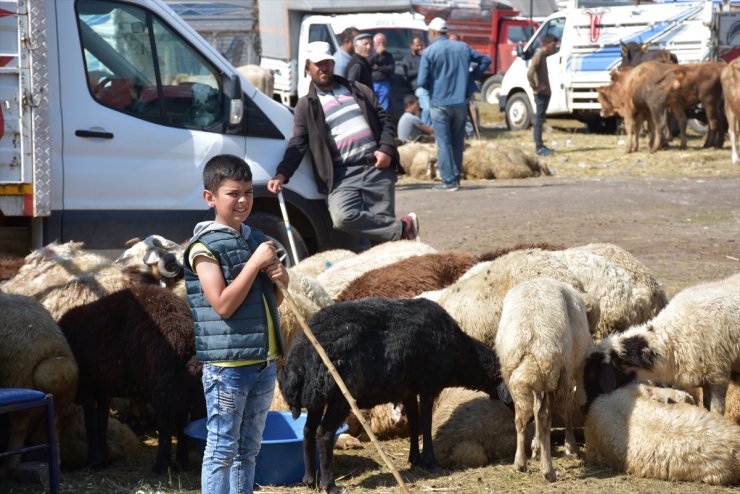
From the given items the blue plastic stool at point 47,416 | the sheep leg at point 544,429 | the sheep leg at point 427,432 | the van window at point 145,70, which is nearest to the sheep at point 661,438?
the sheep leg at point 544,429

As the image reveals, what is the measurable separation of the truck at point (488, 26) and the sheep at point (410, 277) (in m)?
28.7

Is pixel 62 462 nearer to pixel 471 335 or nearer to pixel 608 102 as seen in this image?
pixel 471 335

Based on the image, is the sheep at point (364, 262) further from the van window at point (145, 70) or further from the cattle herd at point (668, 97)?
the cattle herd at point (668, 97)

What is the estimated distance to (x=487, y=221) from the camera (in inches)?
516

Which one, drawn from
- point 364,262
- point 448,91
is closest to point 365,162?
point 364,262

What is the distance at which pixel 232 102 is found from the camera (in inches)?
329

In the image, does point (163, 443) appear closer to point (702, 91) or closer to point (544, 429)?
point (544, 429)

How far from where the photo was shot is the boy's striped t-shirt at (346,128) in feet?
29.2

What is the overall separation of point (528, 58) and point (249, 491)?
22.7m

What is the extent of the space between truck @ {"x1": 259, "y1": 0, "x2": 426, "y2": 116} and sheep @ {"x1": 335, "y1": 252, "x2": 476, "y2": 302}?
54.5 ft

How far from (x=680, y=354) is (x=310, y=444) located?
6.92ft

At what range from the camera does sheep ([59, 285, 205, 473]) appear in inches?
210

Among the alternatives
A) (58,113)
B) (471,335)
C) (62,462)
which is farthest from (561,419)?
(58,113)

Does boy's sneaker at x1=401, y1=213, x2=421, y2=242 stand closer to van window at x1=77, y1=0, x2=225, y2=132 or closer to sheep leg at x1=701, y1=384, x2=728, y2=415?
van window at x1=77, y1=0, x2=225, y2=132
